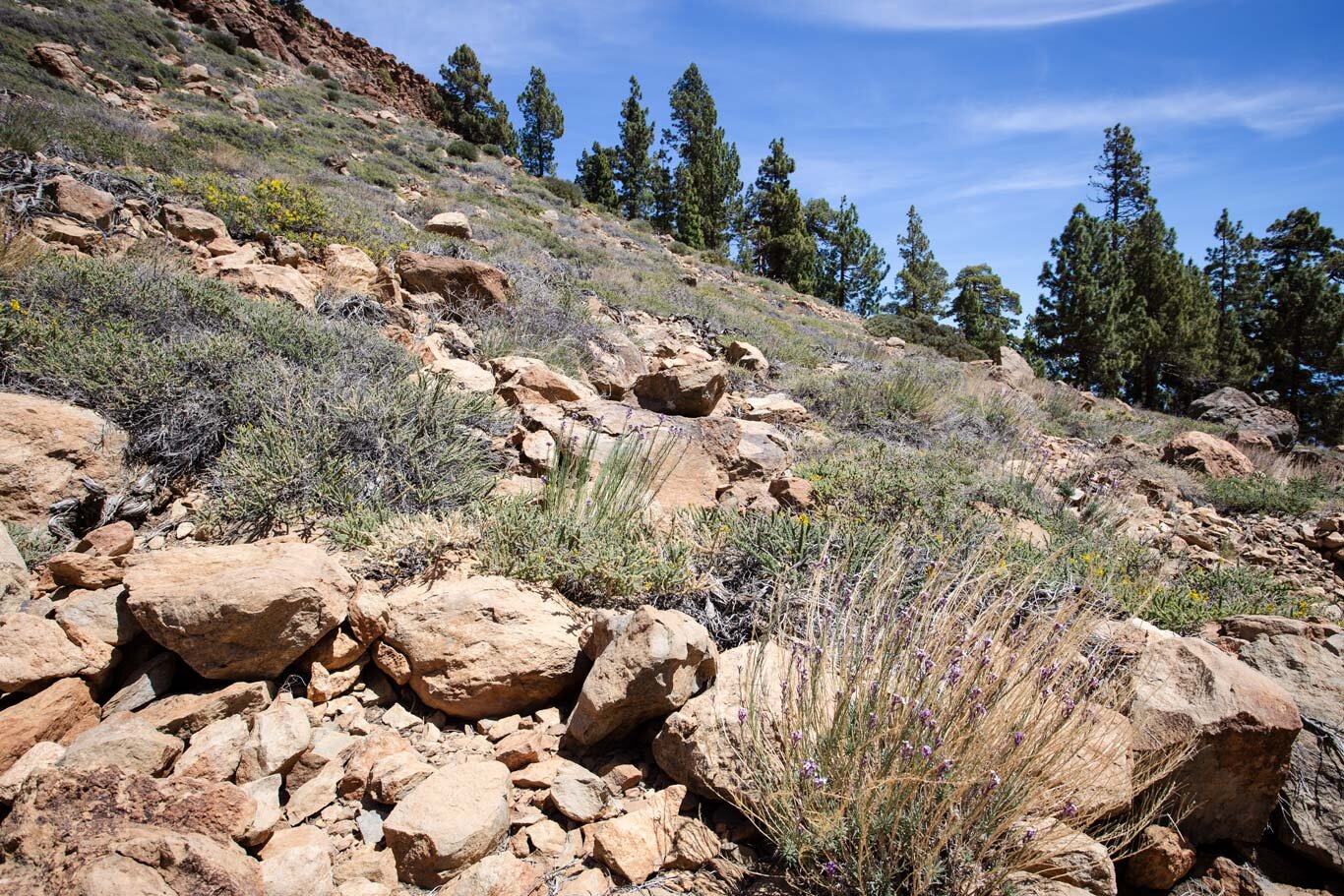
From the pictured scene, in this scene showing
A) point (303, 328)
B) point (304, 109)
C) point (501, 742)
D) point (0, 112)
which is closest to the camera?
point (501, 742)

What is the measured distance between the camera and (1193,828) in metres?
1.93

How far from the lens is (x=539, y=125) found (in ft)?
128

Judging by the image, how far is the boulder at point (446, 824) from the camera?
1.60 m

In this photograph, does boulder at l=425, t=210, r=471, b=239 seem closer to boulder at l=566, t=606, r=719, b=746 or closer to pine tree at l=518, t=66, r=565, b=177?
boulder at l=566, t=606, r=719, b=746

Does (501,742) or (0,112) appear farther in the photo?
(0,112)

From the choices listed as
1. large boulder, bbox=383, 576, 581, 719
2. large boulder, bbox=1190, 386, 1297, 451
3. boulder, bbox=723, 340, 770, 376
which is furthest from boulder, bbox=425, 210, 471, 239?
large boulder, bbox=1190, 386, 1297, 451

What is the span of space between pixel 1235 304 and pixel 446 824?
37.2m

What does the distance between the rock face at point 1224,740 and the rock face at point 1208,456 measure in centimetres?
839

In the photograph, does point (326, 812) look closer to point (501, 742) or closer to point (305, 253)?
point (501, 742)

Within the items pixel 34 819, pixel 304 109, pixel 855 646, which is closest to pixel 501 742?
pixel 34 819

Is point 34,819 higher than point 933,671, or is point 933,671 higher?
point 933,671

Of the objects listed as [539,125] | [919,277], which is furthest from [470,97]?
[919,277]

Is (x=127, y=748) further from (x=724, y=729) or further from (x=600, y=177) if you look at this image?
(x=600, y=177)

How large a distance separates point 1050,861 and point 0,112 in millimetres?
11749
